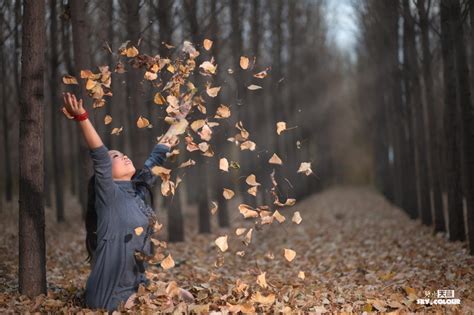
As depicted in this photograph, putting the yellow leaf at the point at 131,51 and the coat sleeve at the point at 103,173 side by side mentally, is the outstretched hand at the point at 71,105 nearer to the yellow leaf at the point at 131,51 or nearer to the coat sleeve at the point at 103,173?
the coat sleeve at the point at 103,173

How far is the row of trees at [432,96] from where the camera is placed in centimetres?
754

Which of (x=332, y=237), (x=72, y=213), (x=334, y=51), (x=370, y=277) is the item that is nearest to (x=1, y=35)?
(x=72, y=213)

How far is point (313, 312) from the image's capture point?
15.1 feet

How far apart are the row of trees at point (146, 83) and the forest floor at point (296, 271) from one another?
0.96m

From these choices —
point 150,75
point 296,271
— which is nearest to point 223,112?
point 150,75

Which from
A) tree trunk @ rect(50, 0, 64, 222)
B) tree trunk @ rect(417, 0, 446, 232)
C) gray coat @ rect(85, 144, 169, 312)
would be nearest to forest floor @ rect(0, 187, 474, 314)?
gray coat @ rect(85, 144, 169, 312)

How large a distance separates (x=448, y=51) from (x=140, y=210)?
244 inches

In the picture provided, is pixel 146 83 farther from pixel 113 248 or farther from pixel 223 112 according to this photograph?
pixel 113 248

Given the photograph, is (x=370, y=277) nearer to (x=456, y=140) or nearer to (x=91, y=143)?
(x=456, y=140)

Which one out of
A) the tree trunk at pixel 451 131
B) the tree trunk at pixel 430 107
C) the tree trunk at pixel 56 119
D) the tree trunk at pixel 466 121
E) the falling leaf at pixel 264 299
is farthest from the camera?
the tree trunk at pixel 56 119

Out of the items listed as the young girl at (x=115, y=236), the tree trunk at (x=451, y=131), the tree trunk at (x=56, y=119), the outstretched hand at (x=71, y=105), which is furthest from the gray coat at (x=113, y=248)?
the tree trunk at (x=56, y=119)

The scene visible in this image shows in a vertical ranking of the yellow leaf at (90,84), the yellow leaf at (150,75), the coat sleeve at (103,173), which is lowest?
the coat sleeve at (103,173)

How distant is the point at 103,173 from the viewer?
173 inches

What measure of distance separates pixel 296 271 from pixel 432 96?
548cm
